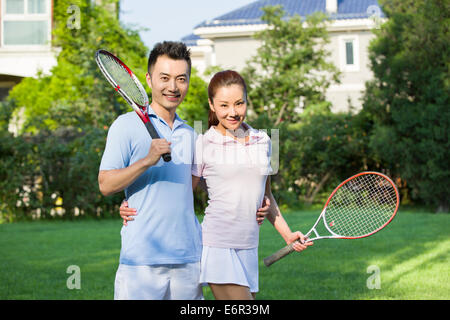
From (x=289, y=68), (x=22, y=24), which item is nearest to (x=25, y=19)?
(x=22, y=24)

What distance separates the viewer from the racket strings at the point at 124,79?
131 inches

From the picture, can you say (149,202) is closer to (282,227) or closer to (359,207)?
(282,227)

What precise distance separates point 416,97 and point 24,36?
38.8 feet

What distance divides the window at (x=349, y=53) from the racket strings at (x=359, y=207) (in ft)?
64.1

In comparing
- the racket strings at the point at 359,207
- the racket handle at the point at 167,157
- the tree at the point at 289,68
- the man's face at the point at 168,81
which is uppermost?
the tree at the point at 289,68

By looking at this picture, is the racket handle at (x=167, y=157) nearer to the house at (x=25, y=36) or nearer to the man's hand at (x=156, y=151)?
the man's hand at (x=156, y=151)

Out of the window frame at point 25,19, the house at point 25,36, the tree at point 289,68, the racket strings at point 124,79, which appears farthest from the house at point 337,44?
the racket strings at point 124,79

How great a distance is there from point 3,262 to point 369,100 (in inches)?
356

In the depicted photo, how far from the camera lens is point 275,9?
1948cm

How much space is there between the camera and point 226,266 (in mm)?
3168
